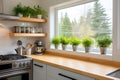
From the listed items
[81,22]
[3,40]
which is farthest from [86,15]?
[3,40]

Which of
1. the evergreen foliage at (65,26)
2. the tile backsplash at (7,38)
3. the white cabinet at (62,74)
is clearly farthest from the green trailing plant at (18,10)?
the white cabinet at (62,74)

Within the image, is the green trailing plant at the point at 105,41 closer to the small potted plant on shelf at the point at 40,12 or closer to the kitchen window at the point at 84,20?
the kitchen window at the point at 84,20

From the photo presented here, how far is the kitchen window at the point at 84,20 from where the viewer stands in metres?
2.02

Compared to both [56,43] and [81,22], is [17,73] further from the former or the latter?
[81,22]

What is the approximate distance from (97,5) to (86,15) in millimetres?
257

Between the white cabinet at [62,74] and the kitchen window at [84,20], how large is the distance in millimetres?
678

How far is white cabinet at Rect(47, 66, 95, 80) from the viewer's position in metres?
1.48

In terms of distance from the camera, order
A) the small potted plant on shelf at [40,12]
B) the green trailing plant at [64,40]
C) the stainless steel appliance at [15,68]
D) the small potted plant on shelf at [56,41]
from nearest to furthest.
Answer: the stainless steel appliance at [15,68] < the green trailing plant at [64,40] < the small potted plant on shelf at [56,41] < the small potted plant on shelf at [40,12]

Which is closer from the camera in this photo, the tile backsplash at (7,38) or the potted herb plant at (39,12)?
the tile backsplash at (7,38)

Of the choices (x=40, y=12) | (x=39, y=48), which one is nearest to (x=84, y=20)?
(x=40, y=12)

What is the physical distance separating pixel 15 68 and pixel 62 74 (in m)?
0.79

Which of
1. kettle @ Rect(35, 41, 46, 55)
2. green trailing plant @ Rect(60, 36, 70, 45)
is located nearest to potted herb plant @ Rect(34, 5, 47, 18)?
kettle @ Rect(35, 41, 46, 55)

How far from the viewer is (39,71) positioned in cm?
214

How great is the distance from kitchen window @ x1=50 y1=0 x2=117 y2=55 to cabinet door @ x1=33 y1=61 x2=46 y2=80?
0.67m
